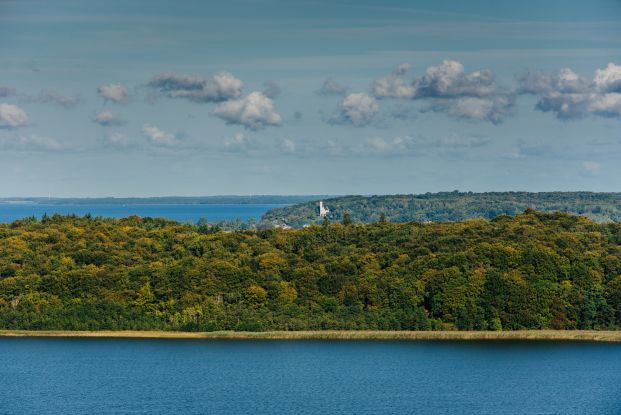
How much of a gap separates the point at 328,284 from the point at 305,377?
1071 inches

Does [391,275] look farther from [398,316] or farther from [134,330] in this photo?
[134,330]

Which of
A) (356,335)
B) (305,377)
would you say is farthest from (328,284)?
(305,377)

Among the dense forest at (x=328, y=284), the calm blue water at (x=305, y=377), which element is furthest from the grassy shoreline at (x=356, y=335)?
the calm blue water at (x=305, y=377)

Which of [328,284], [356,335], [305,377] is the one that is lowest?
[305,377]

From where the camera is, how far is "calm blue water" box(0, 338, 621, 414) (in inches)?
2667

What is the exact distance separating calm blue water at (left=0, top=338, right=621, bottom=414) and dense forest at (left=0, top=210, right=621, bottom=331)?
5.90m

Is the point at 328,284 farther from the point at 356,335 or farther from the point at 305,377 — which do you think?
the point at 305,377

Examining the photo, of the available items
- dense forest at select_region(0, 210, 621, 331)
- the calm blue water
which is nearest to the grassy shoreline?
Result: dense forest at select_region(0, 210, 621, 331)

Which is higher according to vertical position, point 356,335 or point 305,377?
point 356,335

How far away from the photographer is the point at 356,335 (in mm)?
95750

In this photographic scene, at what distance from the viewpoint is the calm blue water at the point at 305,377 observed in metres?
67.8

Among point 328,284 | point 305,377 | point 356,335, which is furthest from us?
point 328,284

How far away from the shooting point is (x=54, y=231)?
124375 mm

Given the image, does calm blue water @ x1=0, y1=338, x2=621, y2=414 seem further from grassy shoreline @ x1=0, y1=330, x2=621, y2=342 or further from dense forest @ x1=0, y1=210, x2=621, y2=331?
dense forest @ x1=0, y1=210, x2=621, y2=331
